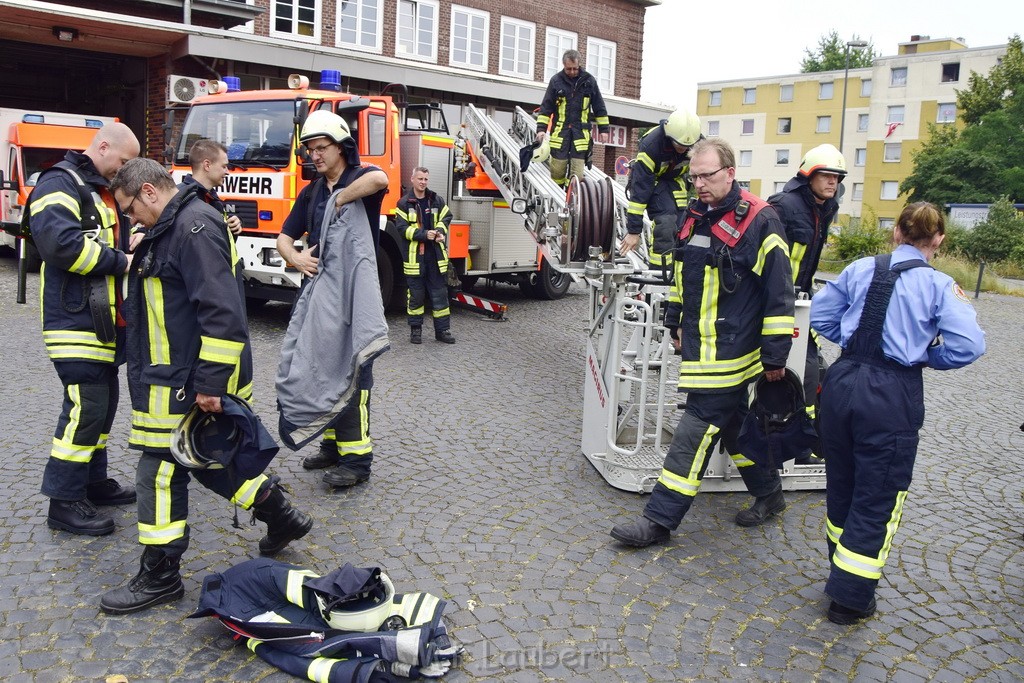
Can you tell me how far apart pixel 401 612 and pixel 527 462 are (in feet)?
7.90

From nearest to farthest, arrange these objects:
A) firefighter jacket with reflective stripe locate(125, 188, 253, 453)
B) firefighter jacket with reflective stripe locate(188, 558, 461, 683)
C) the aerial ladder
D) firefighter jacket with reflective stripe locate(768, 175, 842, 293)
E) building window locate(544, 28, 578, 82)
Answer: firefighter jacket with reflective stripe locate(188, 558, 461, 683) → firefighter jacket with reflective stripe locate(125, 188, 253, 453) → the aerial ladder → firefighter jacket with reflective stripe locate(768, 175, 842, 293) → building window locate(544, 28, 578, 82)

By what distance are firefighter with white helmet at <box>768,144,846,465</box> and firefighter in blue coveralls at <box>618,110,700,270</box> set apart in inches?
51.3

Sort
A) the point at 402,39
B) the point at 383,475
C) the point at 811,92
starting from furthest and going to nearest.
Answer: the point at 811,92 → the point at 402,39 → the point at 383,475

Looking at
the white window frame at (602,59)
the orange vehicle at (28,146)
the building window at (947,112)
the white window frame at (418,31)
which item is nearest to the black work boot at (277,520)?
the orange vehicle at (28,146)

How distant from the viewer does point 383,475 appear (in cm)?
521

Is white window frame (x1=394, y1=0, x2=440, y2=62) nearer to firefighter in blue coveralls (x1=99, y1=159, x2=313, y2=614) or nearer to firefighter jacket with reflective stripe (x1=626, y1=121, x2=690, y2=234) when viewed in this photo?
firefighter jacket with reflective stripe (x1=626, y1=121, x2=690, y2=234)

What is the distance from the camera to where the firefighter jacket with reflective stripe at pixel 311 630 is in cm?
305

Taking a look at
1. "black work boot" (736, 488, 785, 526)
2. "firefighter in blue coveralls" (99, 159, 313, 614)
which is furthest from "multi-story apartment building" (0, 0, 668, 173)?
"black work boot" (736, 488, 785, 526)

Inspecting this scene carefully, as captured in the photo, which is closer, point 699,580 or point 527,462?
point 699,580

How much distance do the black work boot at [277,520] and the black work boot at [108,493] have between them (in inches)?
42.2

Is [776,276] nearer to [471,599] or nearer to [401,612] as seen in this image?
[471,599]

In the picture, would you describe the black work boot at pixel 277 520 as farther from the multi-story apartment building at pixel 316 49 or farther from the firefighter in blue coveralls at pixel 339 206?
Result: the multi-story apartment building at pixel 316 49

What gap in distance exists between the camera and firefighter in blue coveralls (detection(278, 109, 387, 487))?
4633 mm

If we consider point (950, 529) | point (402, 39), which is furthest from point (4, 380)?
point (402, 39)
